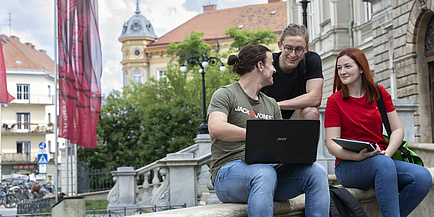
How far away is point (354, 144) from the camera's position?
4.30m

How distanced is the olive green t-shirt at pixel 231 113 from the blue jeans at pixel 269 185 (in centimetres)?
10

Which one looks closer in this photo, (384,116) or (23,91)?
(384,116)

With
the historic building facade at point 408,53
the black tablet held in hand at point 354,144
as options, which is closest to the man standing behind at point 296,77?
the black tablet held in hand at point 354,144

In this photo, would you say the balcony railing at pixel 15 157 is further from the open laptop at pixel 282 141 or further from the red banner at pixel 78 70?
the open laptop at pixel 282 141

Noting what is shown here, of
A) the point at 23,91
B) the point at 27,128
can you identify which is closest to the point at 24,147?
the point at 27,128

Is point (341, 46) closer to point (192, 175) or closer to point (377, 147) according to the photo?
point (192, 175)

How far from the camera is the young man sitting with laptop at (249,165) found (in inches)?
144

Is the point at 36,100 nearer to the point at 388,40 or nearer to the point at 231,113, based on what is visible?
the point at 388,40

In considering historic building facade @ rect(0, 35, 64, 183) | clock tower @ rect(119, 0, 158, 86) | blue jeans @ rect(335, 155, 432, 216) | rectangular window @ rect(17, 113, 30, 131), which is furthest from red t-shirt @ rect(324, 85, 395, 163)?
rectangular window @ rect(17, 113, 30, 131)

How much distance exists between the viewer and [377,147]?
443 cm

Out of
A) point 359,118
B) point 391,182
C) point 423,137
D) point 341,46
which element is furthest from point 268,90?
point 341,46

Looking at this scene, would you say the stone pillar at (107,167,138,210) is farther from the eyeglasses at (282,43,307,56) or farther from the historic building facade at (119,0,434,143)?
the eyeglasses at (282,43,307,56)

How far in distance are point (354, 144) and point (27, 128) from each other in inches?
2545

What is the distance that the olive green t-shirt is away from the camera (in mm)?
3961
